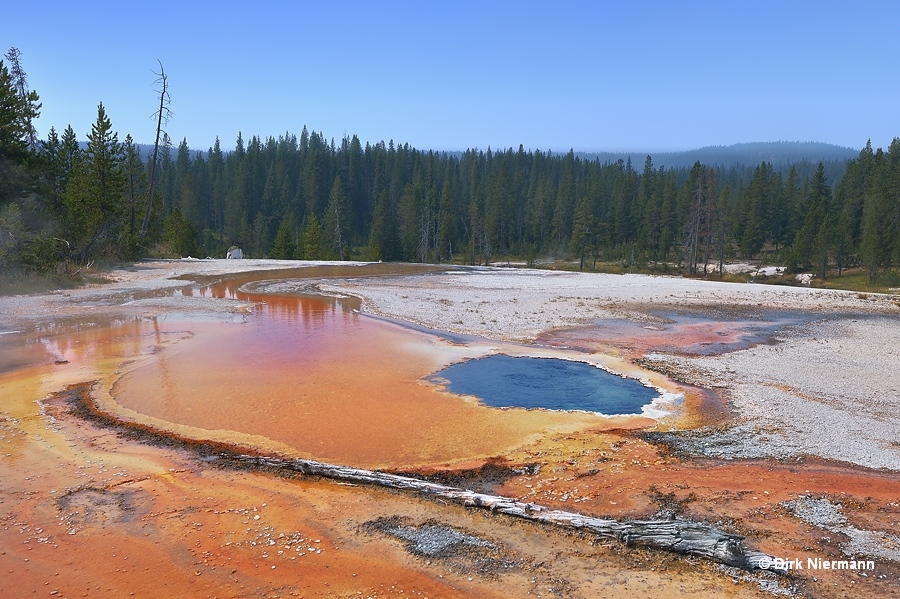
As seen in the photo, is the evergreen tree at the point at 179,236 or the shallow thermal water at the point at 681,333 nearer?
the shallow thermal water at the point at 681,333

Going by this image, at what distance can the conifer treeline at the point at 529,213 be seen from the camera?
64.8 metres

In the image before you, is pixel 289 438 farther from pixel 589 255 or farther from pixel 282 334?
pixel 589 255

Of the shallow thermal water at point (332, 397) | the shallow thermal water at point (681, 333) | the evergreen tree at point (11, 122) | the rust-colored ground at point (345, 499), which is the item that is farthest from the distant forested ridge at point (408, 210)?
the shallow thermal water at point (681, 333)

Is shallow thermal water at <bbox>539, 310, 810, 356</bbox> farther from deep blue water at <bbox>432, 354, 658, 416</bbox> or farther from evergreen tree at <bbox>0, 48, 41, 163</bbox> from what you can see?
evergreen tree at <bbox>0, 48, 41, 163</bbox>

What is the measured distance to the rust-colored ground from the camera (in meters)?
5.92

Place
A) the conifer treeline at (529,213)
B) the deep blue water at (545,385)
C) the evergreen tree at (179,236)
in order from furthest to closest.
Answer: the conifer treeline at (529,213)
the evergreen tree at (179,236)
the deep blue water at (545,385)

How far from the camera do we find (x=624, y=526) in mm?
6836

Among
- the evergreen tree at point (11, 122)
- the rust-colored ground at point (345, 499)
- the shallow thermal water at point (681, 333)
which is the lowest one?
the rust-colored ground at point (345, 499)

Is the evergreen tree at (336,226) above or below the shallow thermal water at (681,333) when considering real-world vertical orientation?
above

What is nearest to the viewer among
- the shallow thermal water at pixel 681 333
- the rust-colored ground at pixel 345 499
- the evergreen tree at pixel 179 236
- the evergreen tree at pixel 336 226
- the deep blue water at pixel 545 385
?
→ the rust-colored ground at pixel 345 499

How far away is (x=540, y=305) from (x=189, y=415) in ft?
57.9

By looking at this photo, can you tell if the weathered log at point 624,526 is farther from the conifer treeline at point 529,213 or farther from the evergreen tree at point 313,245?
the evergreen tree at point 313,245

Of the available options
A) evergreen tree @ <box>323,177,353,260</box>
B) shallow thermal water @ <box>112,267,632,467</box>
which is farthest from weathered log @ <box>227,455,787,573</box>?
evergreen tree @ <box>323,177,353,260</box>

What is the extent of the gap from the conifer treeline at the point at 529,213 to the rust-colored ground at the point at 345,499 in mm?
53101
